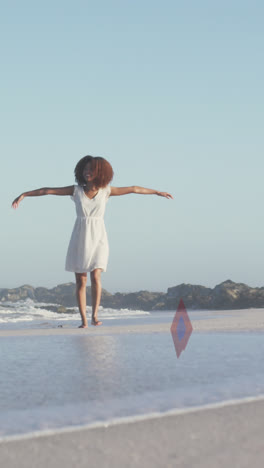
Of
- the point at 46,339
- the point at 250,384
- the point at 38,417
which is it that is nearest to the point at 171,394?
the point at 250,384

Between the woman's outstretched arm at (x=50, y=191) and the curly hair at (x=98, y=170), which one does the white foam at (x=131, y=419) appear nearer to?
the curly hair at (x=98, y=170)

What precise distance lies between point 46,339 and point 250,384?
6.67ft

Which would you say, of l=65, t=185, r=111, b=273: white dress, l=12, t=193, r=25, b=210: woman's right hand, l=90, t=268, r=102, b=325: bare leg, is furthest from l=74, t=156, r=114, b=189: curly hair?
l=90, t=268, r=102, b=325: bare leg

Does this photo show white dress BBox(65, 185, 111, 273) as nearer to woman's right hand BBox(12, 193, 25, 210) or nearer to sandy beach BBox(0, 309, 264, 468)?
woman's right hand BBox(12, 193, 25, 210)

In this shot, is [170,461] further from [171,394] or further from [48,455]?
[171,394]

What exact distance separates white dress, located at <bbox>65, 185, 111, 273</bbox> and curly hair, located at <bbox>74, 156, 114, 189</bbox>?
0.08 m

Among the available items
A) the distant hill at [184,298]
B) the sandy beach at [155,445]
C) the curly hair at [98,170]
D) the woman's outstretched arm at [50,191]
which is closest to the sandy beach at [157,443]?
the sandy beach at [155,445]

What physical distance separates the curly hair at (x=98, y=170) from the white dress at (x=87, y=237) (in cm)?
8

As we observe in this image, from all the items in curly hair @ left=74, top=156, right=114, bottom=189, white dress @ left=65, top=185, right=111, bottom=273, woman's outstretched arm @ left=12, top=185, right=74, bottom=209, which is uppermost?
curly hair @ left=74, top=156, right=114, bottom=189

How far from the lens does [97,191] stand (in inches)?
216

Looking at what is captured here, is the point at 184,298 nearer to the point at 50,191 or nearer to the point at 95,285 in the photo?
the point at 95,285

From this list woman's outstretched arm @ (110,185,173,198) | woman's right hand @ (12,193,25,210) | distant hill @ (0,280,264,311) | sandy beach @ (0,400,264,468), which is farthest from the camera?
distant hill @ (0,280,264,311)

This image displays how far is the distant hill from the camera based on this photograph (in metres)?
14.2

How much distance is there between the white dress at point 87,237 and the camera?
210 inches
